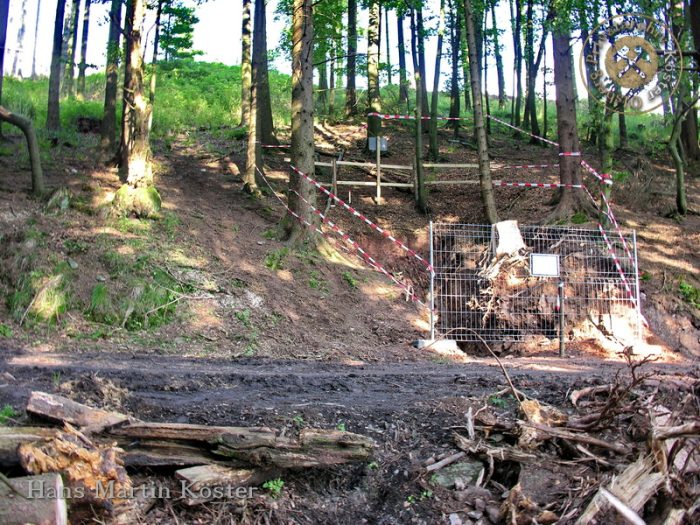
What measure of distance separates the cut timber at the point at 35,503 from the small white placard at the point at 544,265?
10.2m

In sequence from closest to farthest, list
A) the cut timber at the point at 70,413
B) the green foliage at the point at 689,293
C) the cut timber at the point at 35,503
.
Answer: the cut timber at the point at 35,503 < the cut timber at the point at 70,413 < the green foliage at the point at 689,293

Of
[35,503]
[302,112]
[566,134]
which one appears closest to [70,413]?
[35,503]

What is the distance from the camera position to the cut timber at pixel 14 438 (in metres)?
4.36

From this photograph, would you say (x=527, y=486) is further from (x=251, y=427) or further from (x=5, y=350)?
(x=5, y=350)

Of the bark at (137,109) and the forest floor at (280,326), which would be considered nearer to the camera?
the forest floor at (280,326)

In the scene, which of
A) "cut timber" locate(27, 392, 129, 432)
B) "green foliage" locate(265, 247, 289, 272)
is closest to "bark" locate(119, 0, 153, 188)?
"green foliage" locate(265, 247, 289, 272)

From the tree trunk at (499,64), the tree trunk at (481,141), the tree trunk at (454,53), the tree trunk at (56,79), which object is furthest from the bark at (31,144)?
the tree trunk at (499,64)

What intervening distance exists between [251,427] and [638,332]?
34.1 feet

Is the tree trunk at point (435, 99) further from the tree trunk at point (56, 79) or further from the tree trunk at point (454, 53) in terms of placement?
the tree trunk at point (56, 79)

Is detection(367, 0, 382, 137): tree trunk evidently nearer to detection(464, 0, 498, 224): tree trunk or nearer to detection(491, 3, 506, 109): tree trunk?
detection(464, 0, 498, 224): tree trunk

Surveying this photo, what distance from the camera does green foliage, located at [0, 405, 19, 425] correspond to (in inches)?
201

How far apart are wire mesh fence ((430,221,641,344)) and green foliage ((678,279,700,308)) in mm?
1571

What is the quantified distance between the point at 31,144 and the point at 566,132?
12.4 meters

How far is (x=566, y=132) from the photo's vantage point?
1627 centimetres
